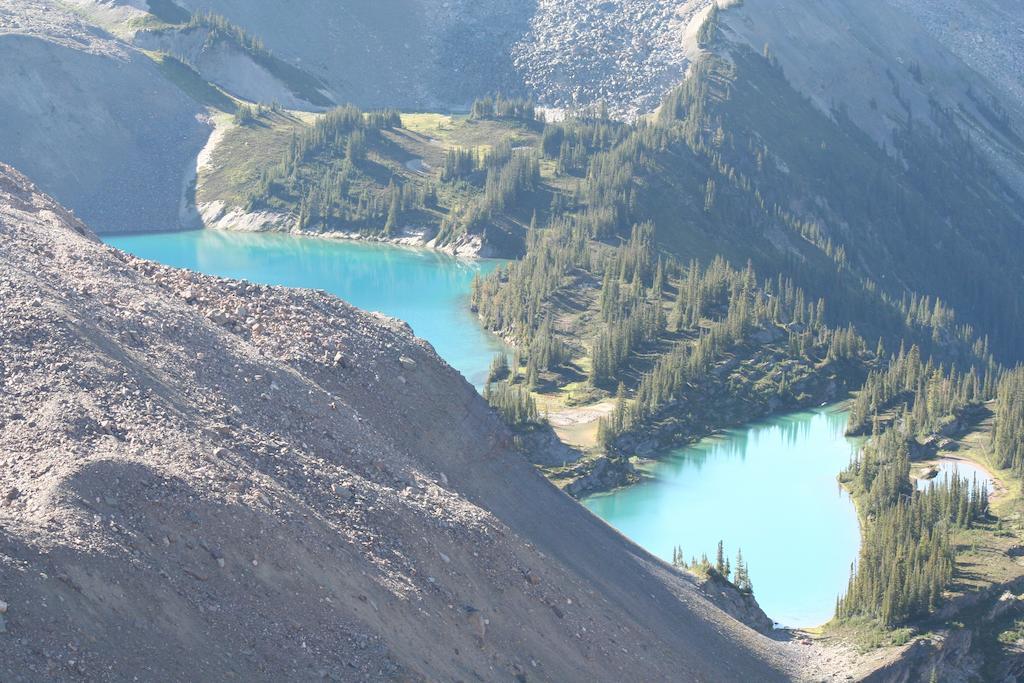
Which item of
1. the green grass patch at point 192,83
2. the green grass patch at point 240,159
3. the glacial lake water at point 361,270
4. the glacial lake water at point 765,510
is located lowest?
the glacial lake water at point 765,510

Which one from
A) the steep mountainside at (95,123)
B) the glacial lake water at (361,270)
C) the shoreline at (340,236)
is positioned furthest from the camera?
the steep mountainside at (95,123)

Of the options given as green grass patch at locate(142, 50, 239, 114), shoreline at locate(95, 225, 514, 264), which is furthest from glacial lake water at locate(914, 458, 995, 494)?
green grass patch at locate(142, 50, 239, 114)

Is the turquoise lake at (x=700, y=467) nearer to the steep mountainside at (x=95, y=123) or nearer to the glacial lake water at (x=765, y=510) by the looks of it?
the glacial lake water at (x=765, y=510)

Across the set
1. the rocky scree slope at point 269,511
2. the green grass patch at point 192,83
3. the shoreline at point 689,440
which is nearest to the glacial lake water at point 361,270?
the shoreline at point 689,440

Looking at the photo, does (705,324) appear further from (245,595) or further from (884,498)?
(245,595)

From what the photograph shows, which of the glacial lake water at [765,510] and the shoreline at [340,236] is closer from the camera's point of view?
the glacial lake water at [765,510]

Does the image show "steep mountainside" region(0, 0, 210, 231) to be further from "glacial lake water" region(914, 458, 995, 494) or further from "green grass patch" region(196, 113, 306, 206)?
"glacial lake water" region(914, 458, 995, 494)

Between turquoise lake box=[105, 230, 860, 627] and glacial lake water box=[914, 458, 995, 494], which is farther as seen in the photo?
glacial lake water box=[914, 458, 995, 494]
